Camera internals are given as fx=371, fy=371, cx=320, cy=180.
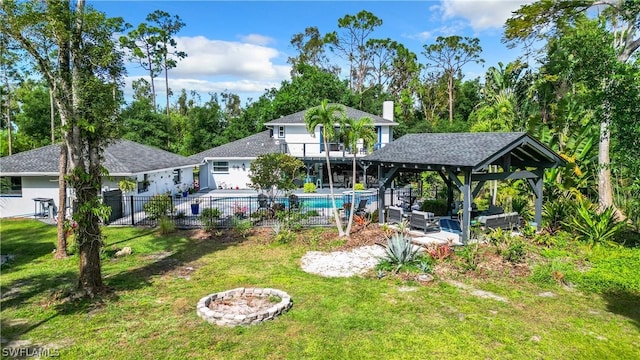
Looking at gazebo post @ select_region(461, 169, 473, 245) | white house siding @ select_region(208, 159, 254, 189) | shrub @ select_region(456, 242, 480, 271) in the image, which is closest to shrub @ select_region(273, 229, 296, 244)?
shrub @ select_region(456, 242, 480, 271)

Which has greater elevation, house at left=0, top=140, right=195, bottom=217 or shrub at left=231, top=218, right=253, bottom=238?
house at left=0, top=140, right=195, bottom=217

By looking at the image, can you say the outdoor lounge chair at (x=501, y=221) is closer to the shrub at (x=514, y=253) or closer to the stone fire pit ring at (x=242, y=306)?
the shrub at (x=514, y=253)

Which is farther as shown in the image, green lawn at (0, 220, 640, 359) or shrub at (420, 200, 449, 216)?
shrub at (420, 200, 449, 216)

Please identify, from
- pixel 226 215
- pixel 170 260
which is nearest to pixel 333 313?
pixel 170 260

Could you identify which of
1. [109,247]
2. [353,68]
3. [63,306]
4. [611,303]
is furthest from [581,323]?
[353,68]

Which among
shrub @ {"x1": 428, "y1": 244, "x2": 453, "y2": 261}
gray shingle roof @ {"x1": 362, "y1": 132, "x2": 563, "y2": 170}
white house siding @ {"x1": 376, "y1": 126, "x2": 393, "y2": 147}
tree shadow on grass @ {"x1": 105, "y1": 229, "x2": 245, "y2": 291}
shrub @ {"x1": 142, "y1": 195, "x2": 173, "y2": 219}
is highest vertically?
white house siding @ {"x1": 376, "y1": 126, "x2": 393, "y2": 147}

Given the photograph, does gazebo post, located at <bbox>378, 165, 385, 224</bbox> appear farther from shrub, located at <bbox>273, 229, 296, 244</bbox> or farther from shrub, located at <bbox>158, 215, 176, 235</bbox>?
shrub, located at <bbox>158, 215, 176, 235</bbox>
